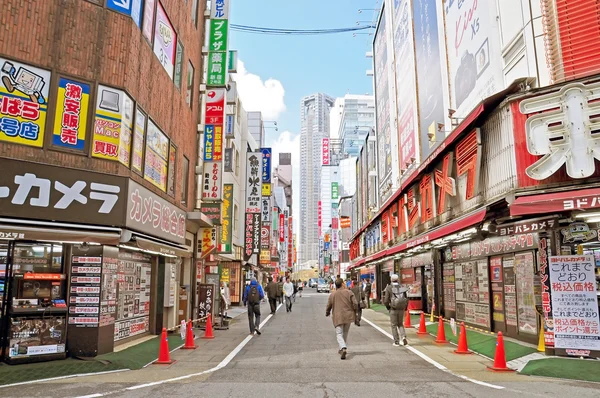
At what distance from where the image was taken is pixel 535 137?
424 inches

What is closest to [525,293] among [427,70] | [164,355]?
[164,355]

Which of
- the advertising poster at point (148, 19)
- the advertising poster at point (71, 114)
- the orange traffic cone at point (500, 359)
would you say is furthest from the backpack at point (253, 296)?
the advertising poster at point (148, 19)

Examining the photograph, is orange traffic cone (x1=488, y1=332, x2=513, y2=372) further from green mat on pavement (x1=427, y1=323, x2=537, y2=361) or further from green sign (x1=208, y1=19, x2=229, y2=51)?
green sign (x1=208, y1=19, x2=229, y2=51)

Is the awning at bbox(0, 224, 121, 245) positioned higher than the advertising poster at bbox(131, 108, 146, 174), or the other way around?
the advertising poster at bbox(131, 108, 146, 174)

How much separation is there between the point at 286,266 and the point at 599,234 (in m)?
103

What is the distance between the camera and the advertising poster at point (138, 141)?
1176 centimetres

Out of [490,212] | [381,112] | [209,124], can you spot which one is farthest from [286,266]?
[490,212]

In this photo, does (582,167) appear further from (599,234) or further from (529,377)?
(529,377)

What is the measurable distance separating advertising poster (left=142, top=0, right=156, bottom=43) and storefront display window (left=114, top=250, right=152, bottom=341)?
19.2 feet

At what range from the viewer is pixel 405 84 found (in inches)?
1062

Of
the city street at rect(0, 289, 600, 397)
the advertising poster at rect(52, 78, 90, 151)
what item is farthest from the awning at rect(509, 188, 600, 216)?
the advertising poster at rect(52, 78, 90, 151)

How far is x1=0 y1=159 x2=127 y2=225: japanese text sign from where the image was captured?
9.23 metres

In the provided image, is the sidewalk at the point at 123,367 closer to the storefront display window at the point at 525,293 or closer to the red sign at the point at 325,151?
the storefront display window at the point at 525,293

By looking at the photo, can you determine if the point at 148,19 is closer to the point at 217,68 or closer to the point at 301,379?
the point at 217,68
